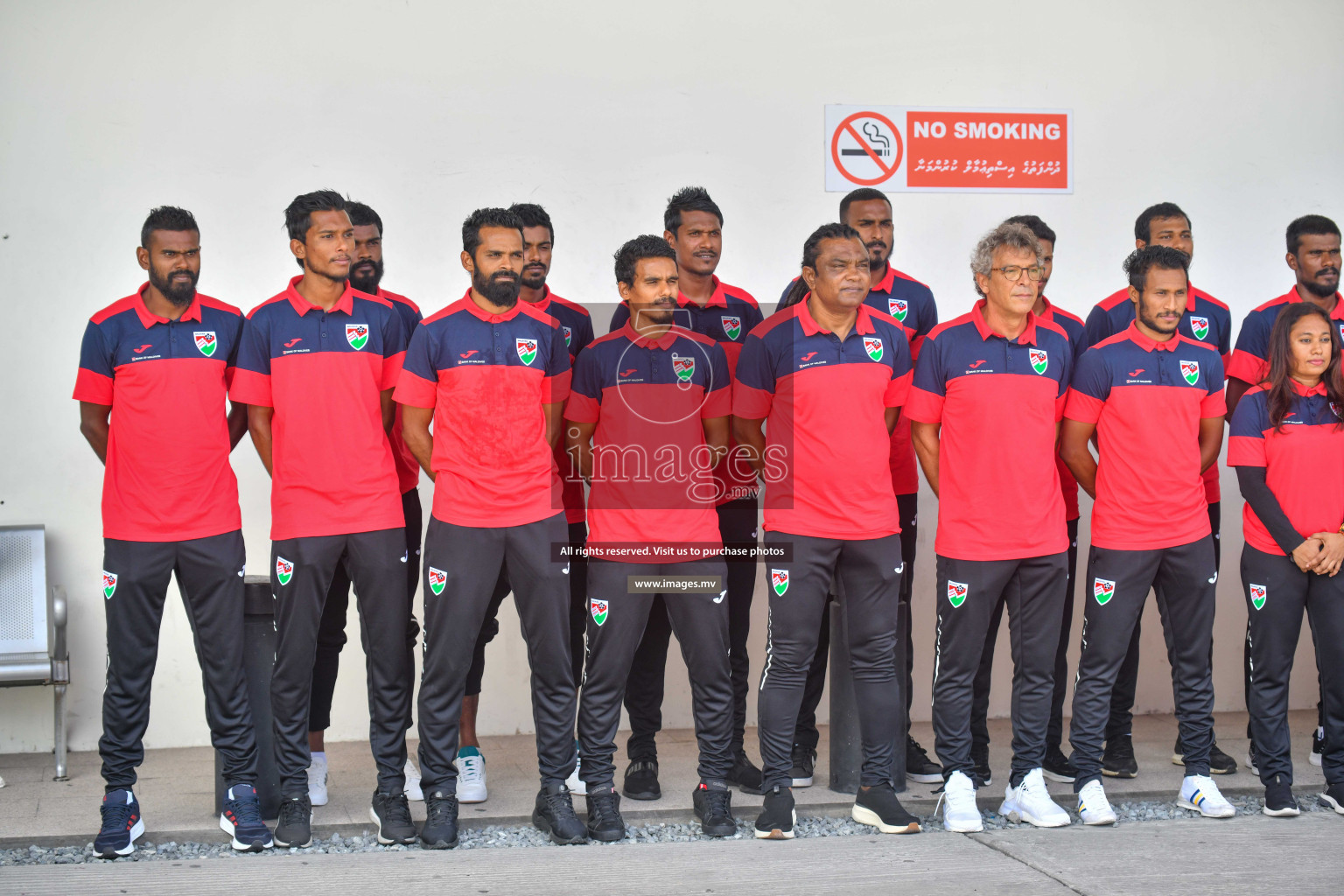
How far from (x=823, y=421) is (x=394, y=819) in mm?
1813

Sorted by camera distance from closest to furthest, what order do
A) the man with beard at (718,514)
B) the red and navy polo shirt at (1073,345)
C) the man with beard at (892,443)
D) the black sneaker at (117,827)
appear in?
the black sneaker at (117,827) < the man with beard at (718,514) < the man with beard at (892,443) < the red and navy polo shirt at (1073,345)

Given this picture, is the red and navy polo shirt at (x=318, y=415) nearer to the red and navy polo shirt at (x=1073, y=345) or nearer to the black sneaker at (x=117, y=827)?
the black sneaker at (x=117, y=827)

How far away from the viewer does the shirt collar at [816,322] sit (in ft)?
12.9

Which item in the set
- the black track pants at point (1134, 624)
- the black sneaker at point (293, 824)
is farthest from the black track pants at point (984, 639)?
the black sneaker at point (293, 824)

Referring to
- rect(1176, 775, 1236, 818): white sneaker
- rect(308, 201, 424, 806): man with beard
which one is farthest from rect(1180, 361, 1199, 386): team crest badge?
rect(308, 201, 424, 806): man with beard

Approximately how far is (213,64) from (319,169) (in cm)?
57

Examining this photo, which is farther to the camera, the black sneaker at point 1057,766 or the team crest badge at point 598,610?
the black sneaker at point 1057,766

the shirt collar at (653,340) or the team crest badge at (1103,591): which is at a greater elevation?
the shirt collar at (653,340)

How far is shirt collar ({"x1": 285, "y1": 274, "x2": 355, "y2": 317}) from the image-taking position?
3838 mm

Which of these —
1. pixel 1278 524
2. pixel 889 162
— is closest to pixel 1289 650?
pixel 1278 524

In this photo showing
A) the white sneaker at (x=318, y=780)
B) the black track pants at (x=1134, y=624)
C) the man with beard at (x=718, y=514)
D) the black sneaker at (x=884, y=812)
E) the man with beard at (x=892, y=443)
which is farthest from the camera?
the man with beard at (x=892, y=443)

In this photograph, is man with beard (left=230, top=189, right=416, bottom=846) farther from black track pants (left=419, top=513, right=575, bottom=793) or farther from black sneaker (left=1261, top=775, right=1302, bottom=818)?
black sneaker (left=1261, top=775, right=1302, bottom=818)

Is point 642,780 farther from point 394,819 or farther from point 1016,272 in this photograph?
point 1016,272

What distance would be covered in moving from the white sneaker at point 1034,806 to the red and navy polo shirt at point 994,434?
761mm
